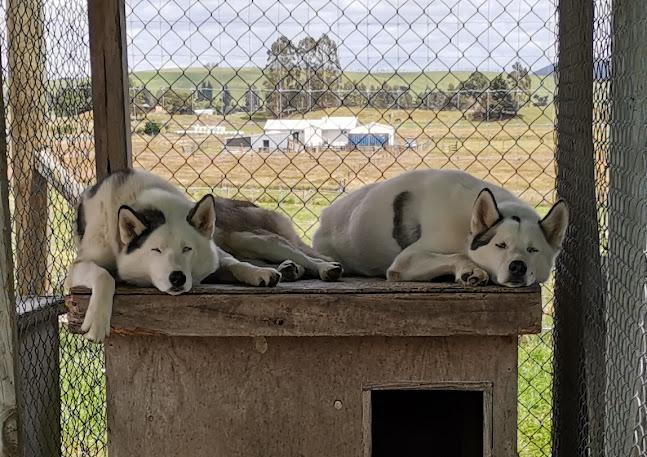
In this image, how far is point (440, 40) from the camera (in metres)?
4.11

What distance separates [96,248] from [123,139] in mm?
807

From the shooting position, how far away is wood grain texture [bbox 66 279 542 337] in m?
2.95

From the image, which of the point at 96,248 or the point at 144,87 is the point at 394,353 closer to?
the point at 96,248

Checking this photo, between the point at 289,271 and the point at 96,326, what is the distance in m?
0.87

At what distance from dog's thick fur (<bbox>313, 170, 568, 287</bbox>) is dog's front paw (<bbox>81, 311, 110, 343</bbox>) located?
1211 millimetres

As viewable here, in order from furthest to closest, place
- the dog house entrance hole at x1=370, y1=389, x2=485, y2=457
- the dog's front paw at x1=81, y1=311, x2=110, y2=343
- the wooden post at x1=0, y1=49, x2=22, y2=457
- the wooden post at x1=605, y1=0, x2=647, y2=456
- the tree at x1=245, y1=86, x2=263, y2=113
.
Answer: the tree at x1=245, y1=86, x2=263, y2=113
the dog house entrance hole at x1=370, y1=389, x2=485, y2=457
the dog's front paw at x1=81, y1=311, x2=110, y2=343
the wooden post at x1=0, y1=49, x2=22, y2=457
the wooden post at x1=605, y1=0, x2=647, y2=456

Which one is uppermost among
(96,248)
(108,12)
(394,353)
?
(108,12)

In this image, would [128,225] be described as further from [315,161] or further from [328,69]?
[328,69]

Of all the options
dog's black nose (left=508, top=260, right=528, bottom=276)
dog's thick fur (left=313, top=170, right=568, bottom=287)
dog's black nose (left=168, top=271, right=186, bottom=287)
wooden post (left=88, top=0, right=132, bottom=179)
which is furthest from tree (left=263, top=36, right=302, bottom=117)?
dog's black nose (left=508, top=260, right=528, bottom=276)

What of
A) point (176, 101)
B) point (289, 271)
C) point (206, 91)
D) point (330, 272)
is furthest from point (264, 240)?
point (176, 101)

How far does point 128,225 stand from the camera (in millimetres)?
3094

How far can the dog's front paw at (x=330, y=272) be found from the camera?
3.37 metres

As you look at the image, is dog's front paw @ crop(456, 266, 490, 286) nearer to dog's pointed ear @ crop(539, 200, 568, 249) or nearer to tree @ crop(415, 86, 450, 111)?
dog's pointed ear @ crop(539, 200, 568, 249)

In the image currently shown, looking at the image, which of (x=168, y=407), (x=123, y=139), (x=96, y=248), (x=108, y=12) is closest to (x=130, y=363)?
(x=168, y=407)
